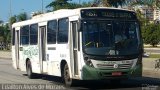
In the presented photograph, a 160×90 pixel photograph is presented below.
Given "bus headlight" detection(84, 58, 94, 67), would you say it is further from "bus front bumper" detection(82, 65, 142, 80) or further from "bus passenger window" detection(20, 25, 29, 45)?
"bus passenger window" detection(20, 25, 29, 45)

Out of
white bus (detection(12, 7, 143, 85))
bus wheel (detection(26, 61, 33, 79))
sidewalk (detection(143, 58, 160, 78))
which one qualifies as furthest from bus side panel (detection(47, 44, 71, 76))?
sidewalk (detection(143, 58, 160, 78))

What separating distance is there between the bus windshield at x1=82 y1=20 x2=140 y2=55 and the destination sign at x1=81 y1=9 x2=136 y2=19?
24 cm

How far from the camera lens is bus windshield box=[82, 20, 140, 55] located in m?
16.0

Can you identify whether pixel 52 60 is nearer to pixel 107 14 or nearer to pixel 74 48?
pixel 74 48

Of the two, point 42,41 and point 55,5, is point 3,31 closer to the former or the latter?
point 55,5

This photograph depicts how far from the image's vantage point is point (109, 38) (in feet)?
53.2

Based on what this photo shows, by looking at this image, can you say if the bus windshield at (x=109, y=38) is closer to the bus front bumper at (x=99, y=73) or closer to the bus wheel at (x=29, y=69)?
the bus front bumper at (x=99, y=73)

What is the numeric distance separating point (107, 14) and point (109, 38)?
0.97 metres

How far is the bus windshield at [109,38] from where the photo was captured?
16031 millimetres

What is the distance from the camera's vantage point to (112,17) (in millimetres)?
16641

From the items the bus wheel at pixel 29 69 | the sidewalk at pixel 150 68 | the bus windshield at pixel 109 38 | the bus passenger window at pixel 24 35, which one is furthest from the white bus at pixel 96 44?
the sidewalk at pixel 150 68

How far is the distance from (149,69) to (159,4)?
336 inches

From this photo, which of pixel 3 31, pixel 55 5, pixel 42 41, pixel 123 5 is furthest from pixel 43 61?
pixel 3 31

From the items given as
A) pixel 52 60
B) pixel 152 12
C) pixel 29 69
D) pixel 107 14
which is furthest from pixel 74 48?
pixel 29 69
